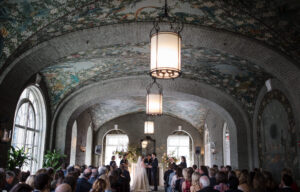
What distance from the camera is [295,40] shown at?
283 inches

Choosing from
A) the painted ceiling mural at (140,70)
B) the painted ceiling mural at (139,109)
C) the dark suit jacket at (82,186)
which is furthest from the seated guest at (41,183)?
the painted ceiling mural at (139,109)

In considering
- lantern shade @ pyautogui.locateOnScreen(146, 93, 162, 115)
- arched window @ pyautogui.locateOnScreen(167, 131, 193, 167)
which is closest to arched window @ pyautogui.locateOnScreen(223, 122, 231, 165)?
arched window @ pyautogui.locateOnScreen(167, 131, 193, 167)

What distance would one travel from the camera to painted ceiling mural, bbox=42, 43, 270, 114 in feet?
31.6

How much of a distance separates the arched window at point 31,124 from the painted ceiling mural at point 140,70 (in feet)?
2.18

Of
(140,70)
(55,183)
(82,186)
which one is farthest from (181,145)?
(55,183)

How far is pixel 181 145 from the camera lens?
23375 millimetres

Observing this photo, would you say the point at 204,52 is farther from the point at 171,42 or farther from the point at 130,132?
the point at 130,132

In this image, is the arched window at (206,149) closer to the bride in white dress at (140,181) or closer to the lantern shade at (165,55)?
the bride in white dress at (140,181)

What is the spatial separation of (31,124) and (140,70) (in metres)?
4.54

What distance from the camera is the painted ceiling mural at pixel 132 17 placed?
633cm

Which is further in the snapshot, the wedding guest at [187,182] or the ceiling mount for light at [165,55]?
the wedding guest at [187,182]

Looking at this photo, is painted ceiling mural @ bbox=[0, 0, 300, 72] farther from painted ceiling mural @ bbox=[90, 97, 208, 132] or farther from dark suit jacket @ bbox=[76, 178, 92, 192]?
painted ceiling mural @ bbox=[90, 97, 208, 132]

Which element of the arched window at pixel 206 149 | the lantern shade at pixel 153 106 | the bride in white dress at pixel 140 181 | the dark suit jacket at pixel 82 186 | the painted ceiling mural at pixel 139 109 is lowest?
the bride in white dress at pixel 140 181

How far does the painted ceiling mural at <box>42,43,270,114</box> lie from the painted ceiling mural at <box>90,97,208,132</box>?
5.50 m
